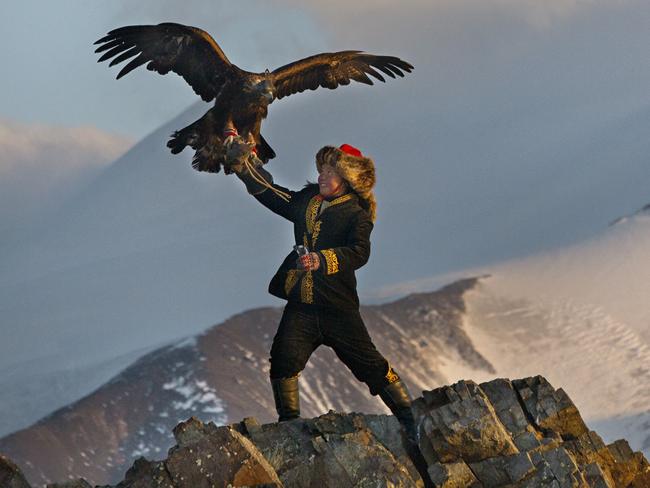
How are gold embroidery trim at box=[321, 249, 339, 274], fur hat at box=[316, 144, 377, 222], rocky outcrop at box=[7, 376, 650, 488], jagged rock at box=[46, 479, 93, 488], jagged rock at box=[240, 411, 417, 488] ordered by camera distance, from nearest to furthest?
rocky outcrop at box=[7, 376, 650, 488] < jagged rock at box=[240, 411, 417, 488] < jagged rock at box=[46, 479, 93, 488] < gold embroidery trim at box=[321, 249, 339, 274] < fur hat at box=[316, 144, 377, 222]

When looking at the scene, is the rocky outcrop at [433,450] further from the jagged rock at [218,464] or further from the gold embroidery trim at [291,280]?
the gold embroidery trim at [291,280]

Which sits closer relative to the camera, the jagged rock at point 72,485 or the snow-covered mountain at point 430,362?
the jagged rock at point 72,485

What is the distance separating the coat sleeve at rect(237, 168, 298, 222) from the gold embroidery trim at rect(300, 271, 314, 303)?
80 centimetres

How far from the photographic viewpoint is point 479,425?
1588 centimetres

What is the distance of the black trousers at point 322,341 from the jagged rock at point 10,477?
10.8 feet

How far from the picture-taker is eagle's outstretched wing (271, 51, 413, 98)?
1802cm

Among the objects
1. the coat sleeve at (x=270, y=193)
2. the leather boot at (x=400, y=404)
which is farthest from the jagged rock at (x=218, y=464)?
the coat sleeve at (x=270, y=193)

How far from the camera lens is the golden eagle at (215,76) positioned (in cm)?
1742

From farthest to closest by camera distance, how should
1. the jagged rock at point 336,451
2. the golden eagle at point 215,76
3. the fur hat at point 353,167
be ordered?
the golden eagle at point 215,76 → the fur hat at point 353,167 → the jagged rock at point 336,451

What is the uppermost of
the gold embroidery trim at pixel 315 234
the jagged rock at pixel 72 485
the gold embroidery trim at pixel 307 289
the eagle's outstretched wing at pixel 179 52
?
the eagle's outstretched wing at pixel 179 52

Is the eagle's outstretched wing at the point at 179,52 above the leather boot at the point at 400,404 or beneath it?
above

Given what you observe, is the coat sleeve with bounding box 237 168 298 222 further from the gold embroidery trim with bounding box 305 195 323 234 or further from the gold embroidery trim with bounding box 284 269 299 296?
the gold embroidery trim with bounding box 284 269 299 296

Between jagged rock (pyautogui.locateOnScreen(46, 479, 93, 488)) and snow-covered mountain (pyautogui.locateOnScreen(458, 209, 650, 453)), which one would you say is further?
snow-covered mountain (pyautogui.locateOnScreen(458, 209, 650, 453))

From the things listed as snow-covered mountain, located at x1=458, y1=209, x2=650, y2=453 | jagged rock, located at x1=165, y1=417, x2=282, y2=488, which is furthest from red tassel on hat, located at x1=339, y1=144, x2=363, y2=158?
snow-covered mountain, located at x1=458, y1=209, x2=650, y2=453
